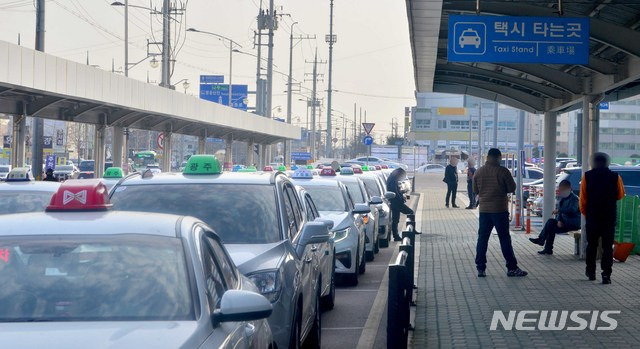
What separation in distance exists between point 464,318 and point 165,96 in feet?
68.8

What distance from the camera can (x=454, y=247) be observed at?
21.6 metres

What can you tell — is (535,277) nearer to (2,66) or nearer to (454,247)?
(454,247)

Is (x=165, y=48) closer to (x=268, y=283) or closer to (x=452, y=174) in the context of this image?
(x=452, y=174)

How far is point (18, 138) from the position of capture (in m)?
24.1

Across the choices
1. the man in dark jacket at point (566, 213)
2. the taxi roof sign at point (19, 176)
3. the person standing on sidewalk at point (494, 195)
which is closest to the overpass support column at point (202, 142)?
the man in dark jacket at point (566, 213)

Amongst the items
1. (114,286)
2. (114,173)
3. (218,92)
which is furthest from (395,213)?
(218,92)

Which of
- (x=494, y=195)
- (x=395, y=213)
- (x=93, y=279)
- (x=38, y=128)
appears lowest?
(x=395, y=213)

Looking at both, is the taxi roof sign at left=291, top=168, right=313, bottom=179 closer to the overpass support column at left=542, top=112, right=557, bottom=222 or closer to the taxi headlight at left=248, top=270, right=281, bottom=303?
the overpass support column at left=542, top=112, right=557, bottom=222

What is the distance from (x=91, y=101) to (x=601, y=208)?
14474 millimetres

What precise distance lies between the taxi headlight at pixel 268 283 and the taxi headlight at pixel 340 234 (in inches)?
287

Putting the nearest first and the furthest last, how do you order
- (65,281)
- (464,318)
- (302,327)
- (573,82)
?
(65,281)
(302,327)
(464,318)
(573,82)

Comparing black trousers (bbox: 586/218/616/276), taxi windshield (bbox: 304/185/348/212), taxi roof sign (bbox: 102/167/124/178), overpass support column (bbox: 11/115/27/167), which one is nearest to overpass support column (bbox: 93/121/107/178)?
overpass support column (bbox: 11/115/27/167)

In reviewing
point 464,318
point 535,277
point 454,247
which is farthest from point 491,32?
point 454,247

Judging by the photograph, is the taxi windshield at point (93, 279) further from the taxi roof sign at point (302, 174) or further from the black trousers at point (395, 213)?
the black trousers at point (395, 213)
